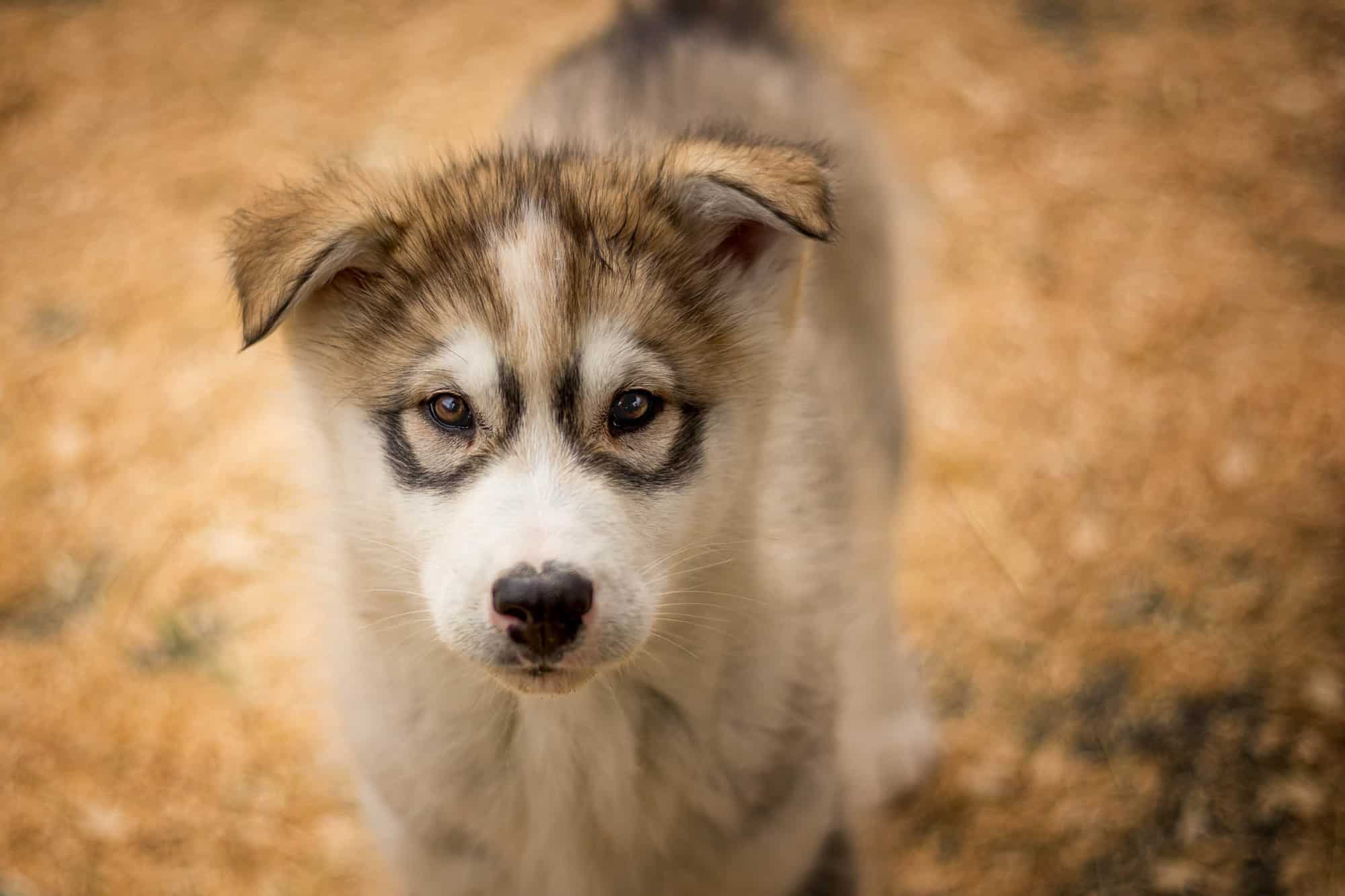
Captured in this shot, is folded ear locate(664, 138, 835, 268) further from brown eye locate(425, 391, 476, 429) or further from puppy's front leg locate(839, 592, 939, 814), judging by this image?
puppy's front leg locate(839, 592, 939, 814)

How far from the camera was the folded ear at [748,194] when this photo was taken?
6.57ft

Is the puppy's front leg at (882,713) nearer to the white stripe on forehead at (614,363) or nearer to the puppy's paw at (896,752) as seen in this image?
the puppy's paw at (896,752)

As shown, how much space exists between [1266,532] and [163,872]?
12.8 ft

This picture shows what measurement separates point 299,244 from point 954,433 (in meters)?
3.20

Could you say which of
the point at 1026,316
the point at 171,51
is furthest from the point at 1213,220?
the point at 171,51

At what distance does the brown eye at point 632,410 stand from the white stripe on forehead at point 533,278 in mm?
183

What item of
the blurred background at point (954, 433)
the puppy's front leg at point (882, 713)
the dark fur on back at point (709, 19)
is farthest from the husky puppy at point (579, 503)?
the dark fur on back at point (709, 19)

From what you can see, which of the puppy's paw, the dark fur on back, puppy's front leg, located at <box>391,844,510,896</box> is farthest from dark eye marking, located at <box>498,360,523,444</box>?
the dark fur on back

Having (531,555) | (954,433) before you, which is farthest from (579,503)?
(954,433)

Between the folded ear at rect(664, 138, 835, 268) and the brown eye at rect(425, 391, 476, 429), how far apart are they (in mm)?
626

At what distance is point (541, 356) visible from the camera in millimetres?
1976

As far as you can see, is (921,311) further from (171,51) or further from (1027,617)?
(171,51)

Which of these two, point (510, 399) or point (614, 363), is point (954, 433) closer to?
point (614, 363)

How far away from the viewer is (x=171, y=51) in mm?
6387
